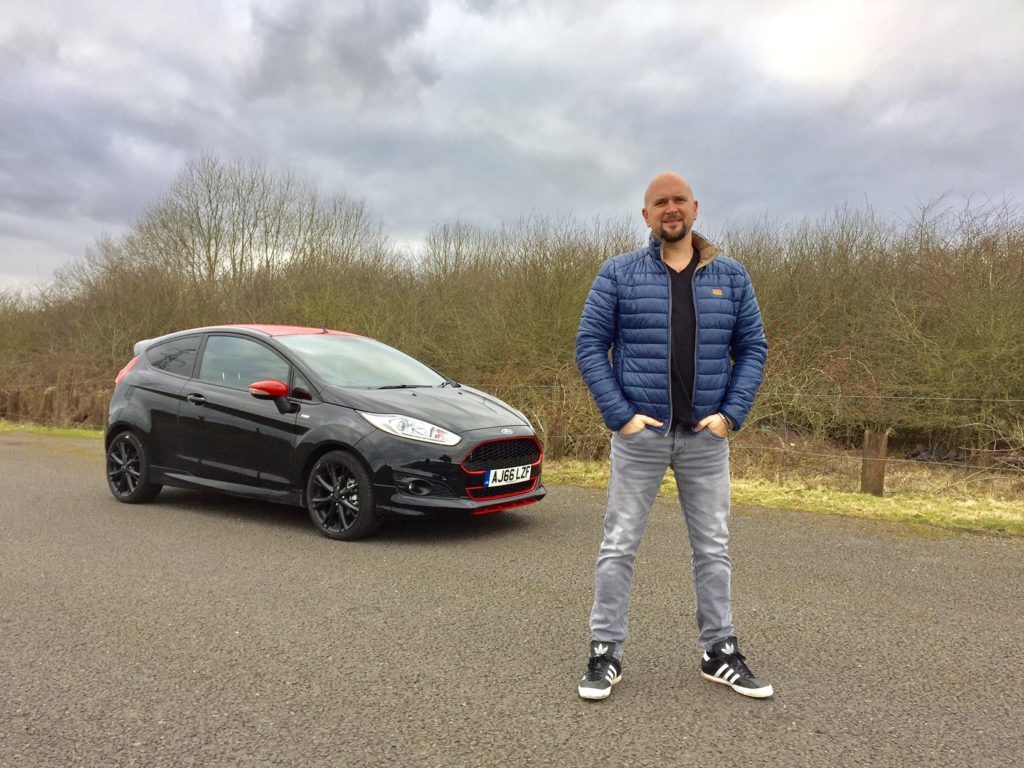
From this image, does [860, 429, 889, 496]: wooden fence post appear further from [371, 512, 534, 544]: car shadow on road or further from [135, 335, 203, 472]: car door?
[135, 335, 203, 472]: car door

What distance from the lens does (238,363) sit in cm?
689

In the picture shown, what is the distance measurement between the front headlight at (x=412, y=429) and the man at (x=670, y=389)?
263 centimetres

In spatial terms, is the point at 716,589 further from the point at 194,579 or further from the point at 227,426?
the point at 227,426

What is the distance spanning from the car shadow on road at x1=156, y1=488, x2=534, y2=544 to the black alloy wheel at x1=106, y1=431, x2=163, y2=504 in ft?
0.70

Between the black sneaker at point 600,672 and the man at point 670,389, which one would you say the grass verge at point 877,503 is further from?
the black sneaker at point 600,672

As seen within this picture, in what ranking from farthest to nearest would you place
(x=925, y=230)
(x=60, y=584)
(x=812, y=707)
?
(x=925, y=230), (x=60, y=584), (x=812, y=707)

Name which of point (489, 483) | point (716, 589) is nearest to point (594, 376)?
point (716, 589)

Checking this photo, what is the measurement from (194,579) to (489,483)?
2.10m

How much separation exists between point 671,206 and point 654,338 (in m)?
0.53

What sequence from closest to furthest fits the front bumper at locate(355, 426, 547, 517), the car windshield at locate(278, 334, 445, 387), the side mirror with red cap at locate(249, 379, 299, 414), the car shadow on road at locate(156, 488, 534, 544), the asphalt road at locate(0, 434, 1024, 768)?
1. the asphalt road at locate(0, 434, 1024, 768)
2. the front bumper at locate(355, 426, 547, 517)
3. the car shadow on road at locate(156, 488, 534, 544)
4. the side mirror with red cap at locate(249, 379, 299, 414)
5. the car windshield at locate(278, 334, 445, 387)

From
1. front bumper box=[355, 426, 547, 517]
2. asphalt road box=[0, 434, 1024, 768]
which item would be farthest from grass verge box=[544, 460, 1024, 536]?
front bumper box=[355, 426, 547, 517]

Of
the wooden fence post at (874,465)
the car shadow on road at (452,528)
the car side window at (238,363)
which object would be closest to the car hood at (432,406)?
the car side window at (238,363)

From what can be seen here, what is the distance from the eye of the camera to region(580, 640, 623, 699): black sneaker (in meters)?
3.18

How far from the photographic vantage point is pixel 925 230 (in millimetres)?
14766
